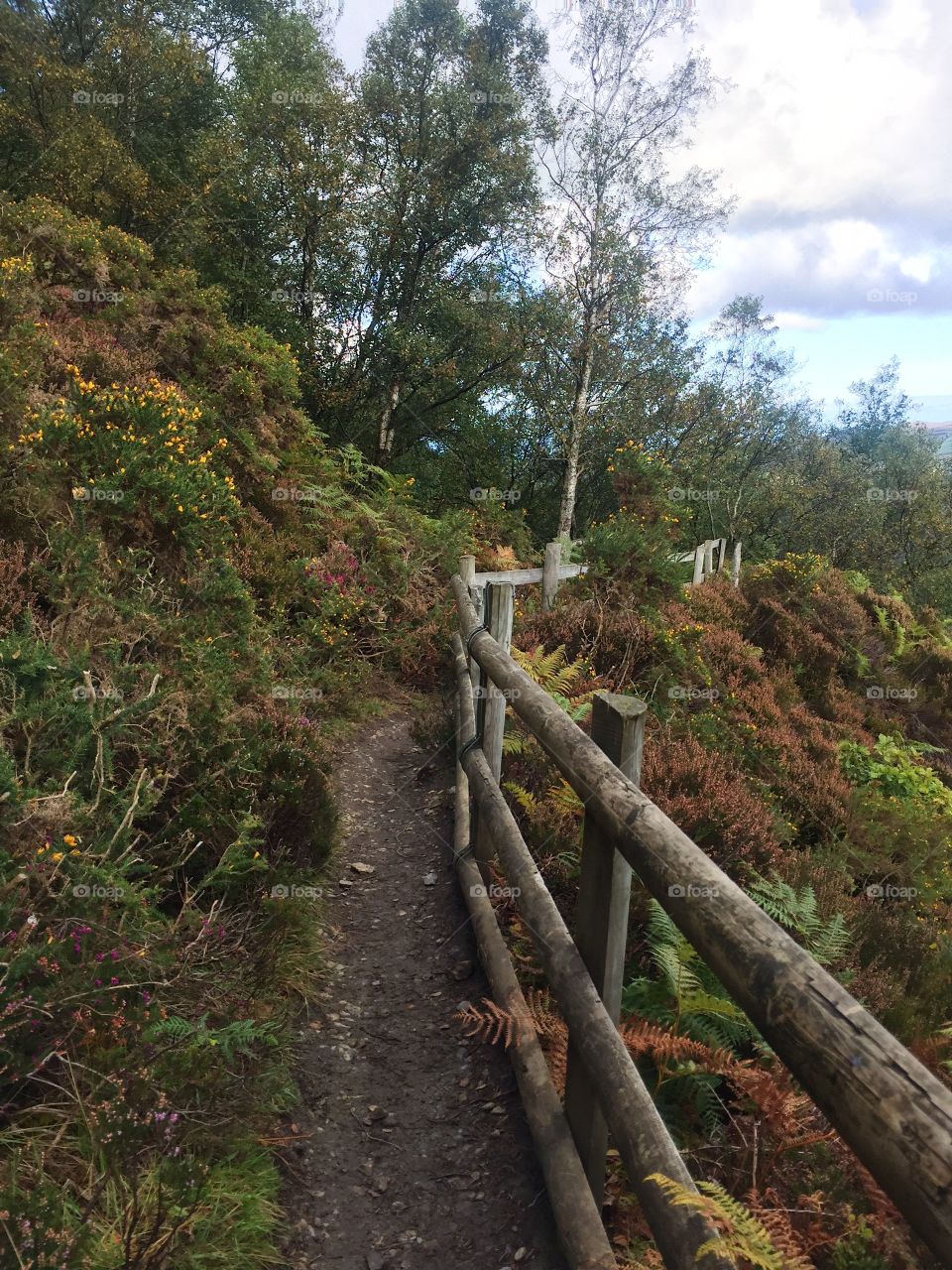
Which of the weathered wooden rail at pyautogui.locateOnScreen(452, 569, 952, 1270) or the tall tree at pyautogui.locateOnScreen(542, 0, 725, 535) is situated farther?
the tall tree at pyautogui.locateOnScreen(542, 0, 725, 535)

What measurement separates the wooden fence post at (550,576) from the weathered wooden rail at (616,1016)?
6.57 meters

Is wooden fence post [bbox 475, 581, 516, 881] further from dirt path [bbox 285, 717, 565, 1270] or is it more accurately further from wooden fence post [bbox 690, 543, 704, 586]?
wooden fence post [bbox 690, 543, 704, 586]

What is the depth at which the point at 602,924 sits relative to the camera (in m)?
2.60

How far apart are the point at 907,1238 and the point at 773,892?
174 centimetres

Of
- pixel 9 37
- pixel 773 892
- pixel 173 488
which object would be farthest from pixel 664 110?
pixel 773 892

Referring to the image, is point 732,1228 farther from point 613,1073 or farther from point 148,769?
point 148,769

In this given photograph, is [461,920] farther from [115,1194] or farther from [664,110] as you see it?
[664,110]

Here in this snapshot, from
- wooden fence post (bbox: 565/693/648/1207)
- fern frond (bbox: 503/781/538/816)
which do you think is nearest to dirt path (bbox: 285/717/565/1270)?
wooden fence post (bbox: 565/693/648/1207)

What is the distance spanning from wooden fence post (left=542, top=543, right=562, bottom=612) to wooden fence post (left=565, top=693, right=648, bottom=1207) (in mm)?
7905

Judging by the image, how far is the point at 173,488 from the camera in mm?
6488

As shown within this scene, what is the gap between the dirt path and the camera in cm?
276

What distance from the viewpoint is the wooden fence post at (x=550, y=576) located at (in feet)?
35.1

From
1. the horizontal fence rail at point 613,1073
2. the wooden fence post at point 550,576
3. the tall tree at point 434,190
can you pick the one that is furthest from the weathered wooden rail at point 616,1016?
the tall tree at point 434,190

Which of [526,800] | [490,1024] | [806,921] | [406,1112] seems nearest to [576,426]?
[526,800]
